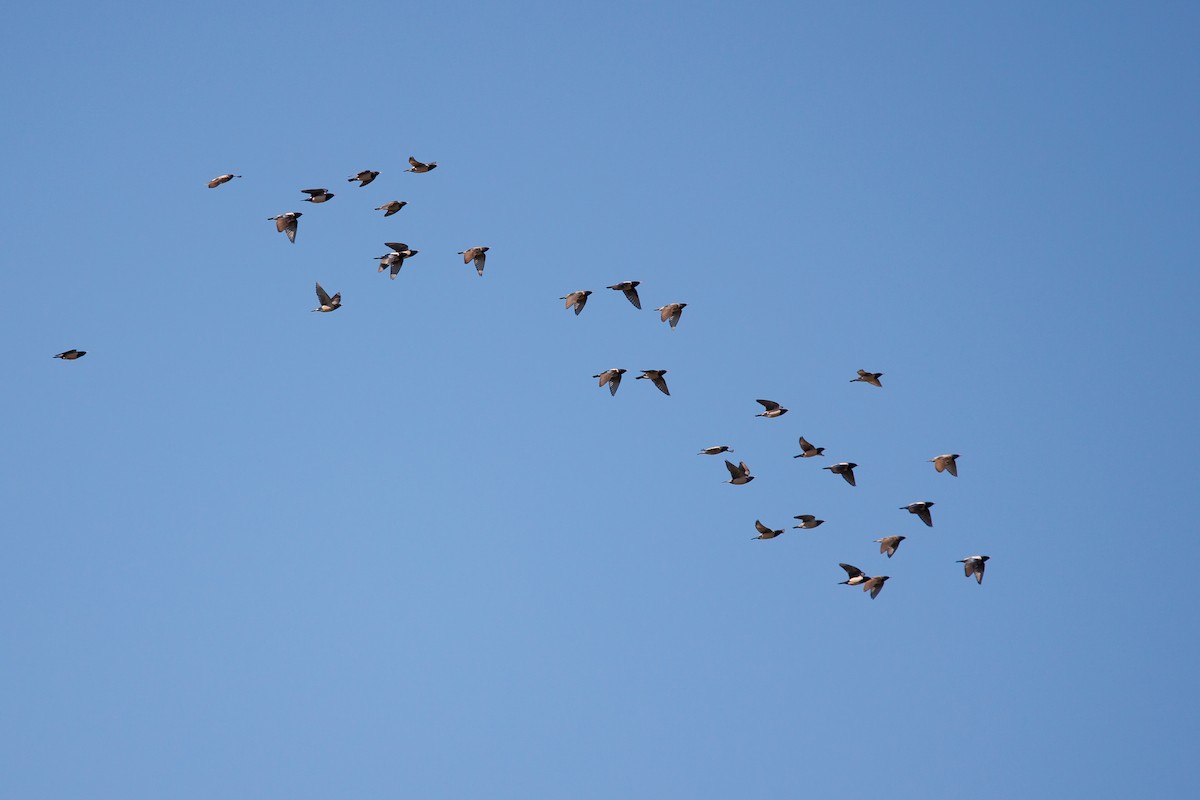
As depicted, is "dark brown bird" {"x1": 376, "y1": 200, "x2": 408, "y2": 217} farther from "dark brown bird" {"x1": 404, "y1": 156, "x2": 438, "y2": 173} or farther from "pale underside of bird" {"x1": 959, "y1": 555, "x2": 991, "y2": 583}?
"pale underside of bird" {"x1": 959, "y1": 555, "x2": 991, "y2": 583}

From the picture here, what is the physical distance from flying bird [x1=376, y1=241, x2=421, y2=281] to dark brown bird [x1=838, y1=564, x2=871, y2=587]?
949 inches

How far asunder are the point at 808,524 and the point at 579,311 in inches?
570

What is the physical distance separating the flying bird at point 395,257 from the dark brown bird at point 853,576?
24.1m

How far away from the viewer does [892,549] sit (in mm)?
79438

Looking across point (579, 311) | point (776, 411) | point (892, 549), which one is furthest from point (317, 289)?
point (892, 549)

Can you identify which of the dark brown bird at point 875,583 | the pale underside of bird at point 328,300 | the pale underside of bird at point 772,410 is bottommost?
the dark brown bird at point 875,583

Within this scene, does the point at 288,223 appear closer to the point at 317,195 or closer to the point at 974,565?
the point at 317,195

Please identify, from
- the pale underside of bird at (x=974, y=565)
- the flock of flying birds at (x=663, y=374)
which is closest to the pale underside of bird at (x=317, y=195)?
the flock of flying birds at (x=663, y=374)

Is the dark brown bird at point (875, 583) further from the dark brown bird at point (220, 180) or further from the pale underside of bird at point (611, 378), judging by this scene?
the dark brown bird at point (220, 180)

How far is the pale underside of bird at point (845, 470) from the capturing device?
267 ft

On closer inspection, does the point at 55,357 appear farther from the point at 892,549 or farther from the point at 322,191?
the point at 892,549

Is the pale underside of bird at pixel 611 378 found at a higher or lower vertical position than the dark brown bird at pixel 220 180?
lower

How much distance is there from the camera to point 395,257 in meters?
81.8

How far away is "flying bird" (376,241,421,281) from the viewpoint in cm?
8156
